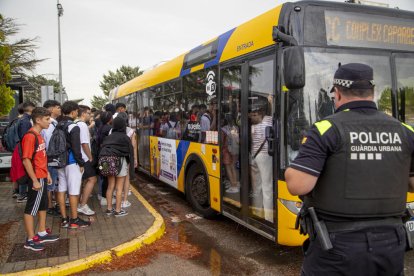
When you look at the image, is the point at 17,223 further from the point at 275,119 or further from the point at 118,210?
the point at 275,119

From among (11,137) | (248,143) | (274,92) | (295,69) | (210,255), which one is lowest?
(210,255)

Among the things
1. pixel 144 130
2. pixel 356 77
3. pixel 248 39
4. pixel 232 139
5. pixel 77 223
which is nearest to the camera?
pixel 356 77

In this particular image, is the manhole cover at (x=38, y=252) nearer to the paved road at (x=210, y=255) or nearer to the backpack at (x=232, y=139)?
the paved road at (x=210, y=255)

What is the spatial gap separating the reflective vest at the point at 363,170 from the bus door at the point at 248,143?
2274 millimetres

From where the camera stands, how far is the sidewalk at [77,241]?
168 inches

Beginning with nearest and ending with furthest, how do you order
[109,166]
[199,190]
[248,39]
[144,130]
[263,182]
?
1. [263,182]
2. [248,39]
3. [109,166]
4. [199,190]
5. [144,130]

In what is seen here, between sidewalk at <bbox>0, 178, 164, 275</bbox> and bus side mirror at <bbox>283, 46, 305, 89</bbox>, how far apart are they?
116 inches

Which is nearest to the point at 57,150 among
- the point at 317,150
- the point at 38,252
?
the point at 38,252

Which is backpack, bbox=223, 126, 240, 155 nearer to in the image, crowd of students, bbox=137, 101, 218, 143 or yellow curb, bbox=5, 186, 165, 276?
crowd of students, bbox=137, 101, 218, 143

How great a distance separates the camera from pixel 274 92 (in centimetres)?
441

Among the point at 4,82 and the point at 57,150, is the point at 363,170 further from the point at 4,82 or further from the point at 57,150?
the point at 4,82

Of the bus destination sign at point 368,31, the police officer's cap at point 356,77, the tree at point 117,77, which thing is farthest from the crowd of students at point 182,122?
the tree at point 117,77

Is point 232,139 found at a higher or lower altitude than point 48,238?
higher

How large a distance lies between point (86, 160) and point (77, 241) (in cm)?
135
